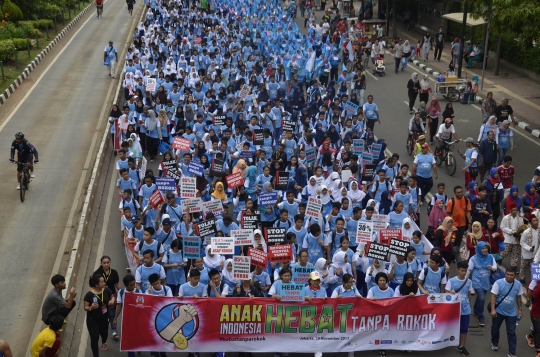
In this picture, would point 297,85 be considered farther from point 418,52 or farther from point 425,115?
point 418,52

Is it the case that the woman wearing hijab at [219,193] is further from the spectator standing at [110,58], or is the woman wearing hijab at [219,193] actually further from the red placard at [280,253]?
the spectator standing at [110,58]

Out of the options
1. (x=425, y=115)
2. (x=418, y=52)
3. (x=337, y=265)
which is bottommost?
(x=418, y=52)

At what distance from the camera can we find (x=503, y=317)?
10305 millimetres

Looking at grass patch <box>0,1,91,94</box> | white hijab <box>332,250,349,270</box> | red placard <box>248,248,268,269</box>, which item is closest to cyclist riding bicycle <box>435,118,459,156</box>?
white hijab <box>332,250,349,270</box>

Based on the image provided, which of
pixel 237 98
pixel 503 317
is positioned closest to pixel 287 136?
pixel 237 98

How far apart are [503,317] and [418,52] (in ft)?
82.5

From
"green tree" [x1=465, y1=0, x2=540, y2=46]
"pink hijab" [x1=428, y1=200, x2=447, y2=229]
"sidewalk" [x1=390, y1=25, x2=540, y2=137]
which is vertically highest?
"green tree" [x1=465, y1=0, x2=540, y2=46]

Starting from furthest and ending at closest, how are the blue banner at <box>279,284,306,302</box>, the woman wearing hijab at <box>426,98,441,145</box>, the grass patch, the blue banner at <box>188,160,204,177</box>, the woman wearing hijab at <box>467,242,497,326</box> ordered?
the grass patch
the woman wearing hijab at <box>426,98,441,145</box>
the blue banner at <box>188,160,204,177</box>
the woman wearing hijab at <box>467,242,497,326</box>
the blue banner at <box>279,284,306,302</box>

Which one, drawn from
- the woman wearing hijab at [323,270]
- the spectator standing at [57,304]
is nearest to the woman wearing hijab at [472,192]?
the woman wearing hijab at [323,270]

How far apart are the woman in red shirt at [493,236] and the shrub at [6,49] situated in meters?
21.7

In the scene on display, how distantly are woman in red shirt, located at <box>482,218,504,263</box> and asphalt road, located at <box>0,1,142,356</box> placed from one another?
24.7 feet

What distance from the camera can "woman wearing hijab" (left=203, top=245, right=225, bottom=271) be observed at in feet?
36.2

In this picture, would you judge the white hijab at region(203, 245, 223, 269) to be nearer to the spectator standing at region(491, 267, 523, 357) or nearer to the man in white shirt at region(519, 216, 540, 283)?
the spectator standing at region(491, 267, 523, 357)

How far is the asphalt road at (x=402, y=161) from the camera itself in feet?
35.2
